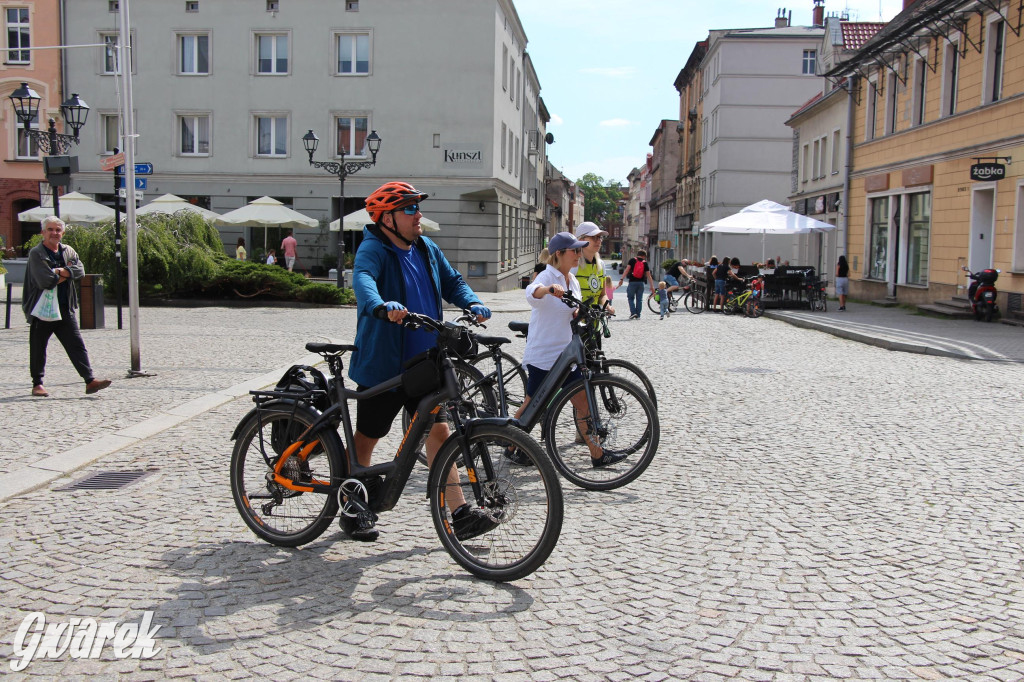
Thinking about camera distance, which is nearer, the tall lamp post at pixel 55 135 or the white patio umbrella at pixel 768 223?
the tall lamp post at pixel 55 135

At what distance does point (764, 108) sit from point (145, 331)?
146 feet

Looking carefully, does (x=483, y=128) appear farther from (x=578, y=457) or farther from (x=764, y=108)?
(x=578, y=457)

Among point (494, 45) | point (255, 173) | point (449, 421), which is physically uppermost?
point (494, 45)

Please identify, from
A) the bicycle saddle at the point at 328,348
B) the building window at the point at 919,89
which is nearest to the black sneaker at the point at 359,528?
the bicycle saddle at the point at 328,348

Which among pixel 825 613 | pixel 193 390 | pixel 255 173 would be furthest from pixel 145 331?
pixel 255 173

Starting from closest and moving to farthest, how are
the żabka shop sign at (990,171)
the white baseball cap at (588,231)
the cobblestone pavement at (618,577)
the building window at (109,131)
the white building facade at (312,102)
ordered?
the cobblestone pavement at (618,577)
the white baseball cap at (588,231)
the żabka shop sign at (990,171)
the white building facade at (312,102)
the building window at (109,131)

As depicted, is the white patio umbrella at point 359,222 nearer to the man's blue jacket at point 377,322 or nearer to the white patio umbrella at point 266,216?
the white patio umbrella at point 266,216

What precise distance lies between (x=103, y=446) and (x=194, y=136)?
32.2m

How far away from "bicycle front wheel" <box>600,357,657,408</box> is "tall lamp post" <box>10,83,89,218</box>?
440 inches

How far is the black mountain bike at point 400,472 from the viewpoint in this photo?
4223 mm

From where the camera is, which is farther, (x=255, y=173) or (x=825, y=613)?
(x=255, y=173)

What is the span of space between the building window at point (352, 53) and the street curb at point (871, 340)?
68.6 feet

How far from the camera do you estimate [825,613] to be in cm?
395

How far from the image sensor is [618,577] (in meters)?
4.34
